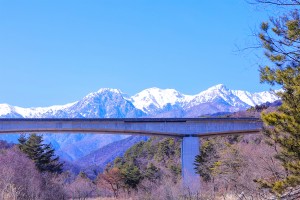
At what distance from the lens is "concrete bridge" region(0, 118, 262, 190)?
48.4 m

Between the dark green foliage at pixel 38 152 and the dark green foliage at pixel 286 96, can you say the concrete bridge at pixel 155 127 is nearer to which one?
the dark green foliage at pixel 38 152

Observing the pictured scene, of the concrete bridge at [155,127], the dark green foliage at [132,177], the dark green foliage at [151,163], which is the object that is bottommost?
the dark green foliage at [132,177]

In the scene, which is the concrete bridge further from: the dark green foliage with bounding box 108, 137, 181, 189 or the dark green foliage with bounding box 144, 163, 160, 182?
the dark green foliage with bounding box 144, 163, 160, 182

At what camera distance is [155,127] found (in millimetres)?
49625

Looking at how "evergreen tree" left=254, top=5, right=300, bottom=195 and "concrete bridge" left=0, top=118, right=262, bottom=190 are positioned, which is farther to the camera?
"concrete bridge" left=0, top=118, right=262, bottom=190

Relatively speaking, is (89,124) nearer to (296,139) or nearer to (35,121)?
(35,121)

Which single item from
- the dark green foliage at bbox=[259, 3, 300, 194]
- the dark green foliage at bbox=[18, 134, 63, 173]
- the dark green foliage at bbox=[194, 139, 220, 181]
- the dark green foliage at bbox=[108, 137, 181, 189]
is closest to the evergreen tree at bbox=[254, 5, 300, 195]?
the dark green foliage at bbox=[259, 3, 300, 194]

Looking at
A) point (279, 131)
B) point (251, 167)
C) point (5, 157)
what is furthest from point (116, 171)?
point (279, 131)

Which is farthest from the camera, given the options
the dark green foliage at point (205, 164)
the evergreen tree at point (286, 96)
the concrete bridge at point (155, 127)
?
the concrete bridge at point (155, 127)

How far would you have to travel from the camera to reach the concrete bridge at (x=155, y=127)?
4841 centimetres

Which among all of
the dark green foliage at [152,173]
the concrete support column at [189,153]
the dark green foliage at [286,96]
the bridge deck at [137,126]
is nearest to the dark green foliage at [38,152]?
the bridge deck at [137,126]

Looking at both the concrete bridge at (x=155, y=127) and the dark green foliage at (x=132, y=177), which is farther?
the dark green foliage at (x=132, y=177)

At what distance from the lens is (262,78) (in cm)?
1215

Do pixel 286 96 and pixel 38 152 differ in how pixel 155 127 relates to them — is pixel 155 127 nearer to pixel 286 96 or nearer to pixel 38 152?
pixel 38 152
